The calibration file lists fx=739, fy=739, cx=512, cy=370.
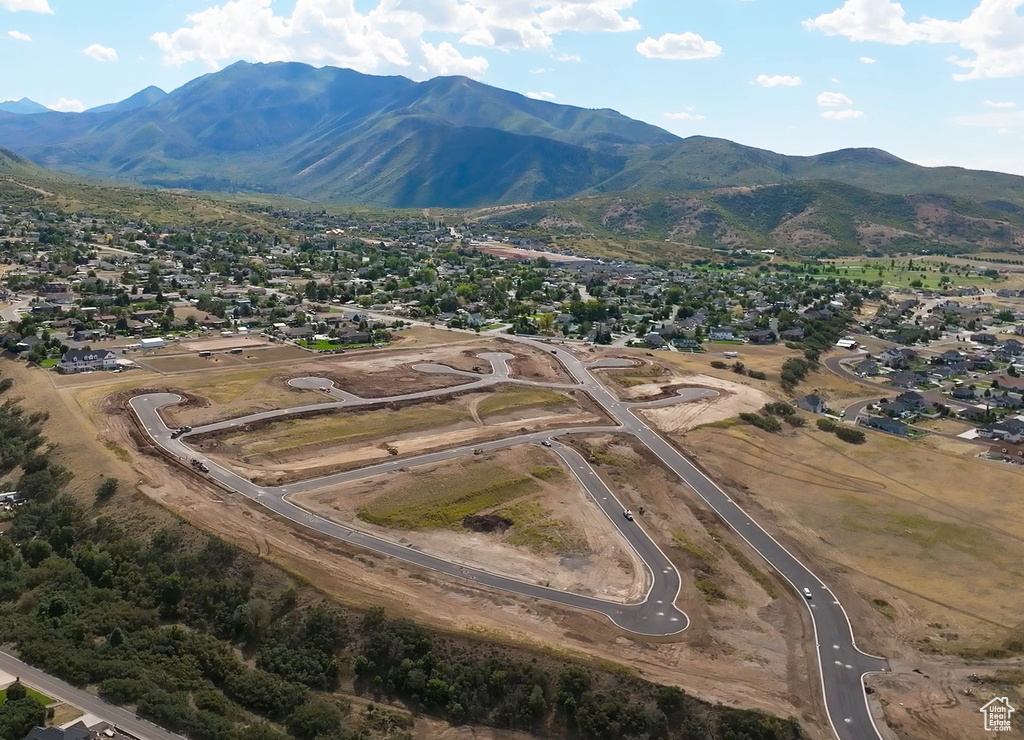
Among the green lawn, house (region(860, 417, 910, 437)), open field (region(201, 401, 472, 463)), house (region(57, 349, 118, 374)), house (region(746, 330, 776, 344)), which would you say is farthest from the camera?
house (region(746, 330, 776, 344))

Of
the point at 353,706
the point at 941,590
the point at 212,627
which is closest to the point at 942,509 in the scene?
the point at 941,590

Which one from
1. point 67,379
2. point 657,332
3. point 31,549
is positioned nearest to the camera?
point 31,549

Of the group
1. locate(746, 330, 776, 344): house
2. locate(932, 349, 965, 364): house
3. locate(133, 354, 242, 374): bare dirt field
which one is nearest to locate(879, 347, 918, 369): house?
locate(932, 349, 965, 364): house

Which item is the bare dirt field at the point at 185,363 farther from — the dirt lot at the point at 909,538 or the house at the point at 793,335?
the house at the point at 793,335

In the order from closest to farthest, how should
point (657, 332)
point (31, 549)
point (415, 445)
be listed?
1. point (31, 549)
2. point (415, 445)
3. point (657, 332)

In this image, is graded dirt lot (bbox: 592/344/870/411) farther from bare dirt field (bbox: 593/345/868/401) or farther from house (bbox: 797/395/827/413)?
house (bbox: 797/395/827/413)

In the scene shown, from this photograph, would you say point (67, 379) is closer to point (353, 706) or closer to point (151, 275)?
point (353, 706)

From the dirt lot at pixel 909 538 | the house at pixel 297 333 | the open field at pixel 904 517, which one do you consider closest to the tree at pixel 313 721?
the dirt lot at pixel 909 538
